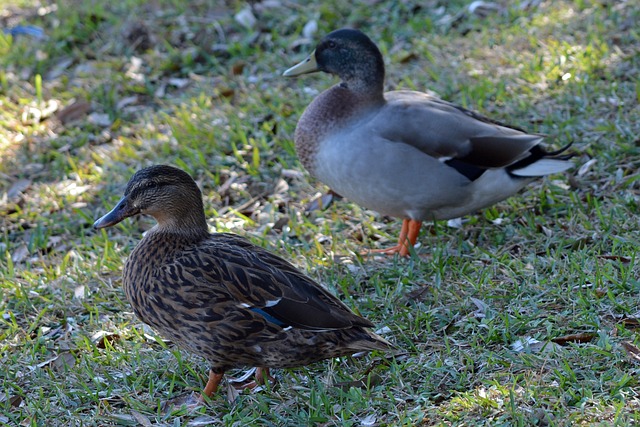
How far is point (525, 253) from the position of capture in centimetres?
412

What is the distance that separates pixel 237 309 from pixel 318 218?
1652mm

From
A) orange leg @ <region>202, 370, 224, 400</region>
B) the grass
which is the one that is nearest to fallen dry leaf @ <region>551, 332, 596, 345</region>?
the grass

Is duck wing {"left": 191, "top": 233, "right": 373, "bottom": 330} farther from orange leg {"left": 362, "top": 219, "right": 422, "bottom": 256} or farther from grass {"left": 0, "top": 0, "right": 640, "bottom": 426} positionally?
Answer: orange leg {"left": 362, "top": 219, "right": 422, "bottom": 256}

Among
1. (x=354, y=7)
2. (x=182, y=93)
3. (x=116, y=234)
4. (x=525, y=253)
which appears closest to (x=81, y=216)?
(x=116, y=234)

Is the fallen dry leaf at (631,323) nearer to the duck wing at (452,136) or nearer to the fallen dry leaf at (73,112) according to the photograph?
the duck wing at (452,136)

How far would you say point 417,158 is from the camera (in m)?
4.23

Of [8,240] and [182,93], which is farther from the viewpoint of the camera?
[182,93]

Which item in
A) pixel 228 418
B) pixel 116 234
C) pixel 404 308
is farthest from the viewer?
pixel 116 234

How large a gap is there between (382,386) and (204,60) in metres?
4.19

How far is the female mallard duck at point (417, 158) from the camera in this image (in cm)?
425

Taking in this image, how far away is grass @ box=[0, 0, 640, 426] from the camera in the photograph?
321cm

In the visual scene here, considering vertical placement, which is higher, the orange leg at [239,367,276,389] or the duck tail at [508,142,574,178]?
the duck tail at [508,142,574,178]

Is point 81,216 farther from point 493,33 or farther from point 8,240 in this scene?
point 493,33

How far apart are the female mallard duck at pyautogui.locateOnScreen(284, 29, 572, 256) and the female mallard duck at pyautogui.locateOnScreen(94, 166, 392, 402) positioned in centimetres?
100
